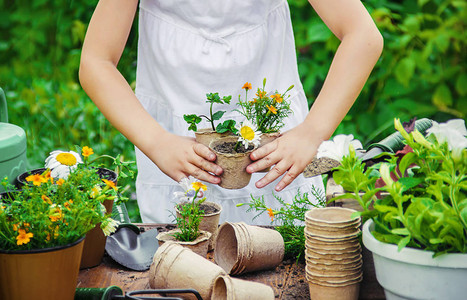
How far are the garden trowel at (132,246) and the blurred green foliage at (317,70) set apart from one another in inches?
66.4

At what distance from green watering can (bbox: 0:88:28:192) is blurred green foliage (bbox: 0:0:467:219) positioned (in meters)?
1.67

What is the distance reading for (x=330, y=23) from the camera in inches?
60.4

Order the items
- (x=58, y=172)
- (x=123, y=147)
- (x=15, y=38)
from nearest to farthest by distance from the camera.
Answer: (x=58, y=172) → (x=123, y=147) → (x=15, y=38)

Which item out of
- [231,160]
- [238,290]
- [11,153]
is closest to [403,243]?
[238,290]

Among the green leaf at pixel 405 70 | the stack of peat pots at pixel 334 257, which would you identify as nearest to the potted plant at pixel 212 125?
the stack of peat pots at pixel 334 257

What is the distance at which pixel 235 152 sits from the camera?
126 centimetres

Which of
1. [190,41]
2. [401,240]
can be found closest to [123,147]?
[190,41]

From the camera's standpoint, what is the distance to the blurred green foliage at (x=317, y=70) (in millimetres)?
2729

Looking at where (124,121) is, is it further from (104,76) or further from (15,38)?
(15,38)

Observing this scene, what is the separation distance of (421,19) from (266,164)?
179 cm

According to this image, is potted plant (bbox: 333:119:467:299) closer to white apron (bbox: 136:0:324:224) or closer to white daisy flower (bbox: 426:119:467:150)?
white daisy flower (bbox: 426:119:467:150)

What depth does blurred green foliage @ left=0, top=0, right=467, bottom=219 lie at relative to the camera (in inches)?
107

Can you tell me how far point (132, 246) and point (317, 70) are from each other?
1.88m

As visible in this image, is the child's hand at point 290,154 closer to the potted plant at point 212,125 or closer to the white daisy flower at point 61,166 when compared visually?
the potted plant at point 212,125
